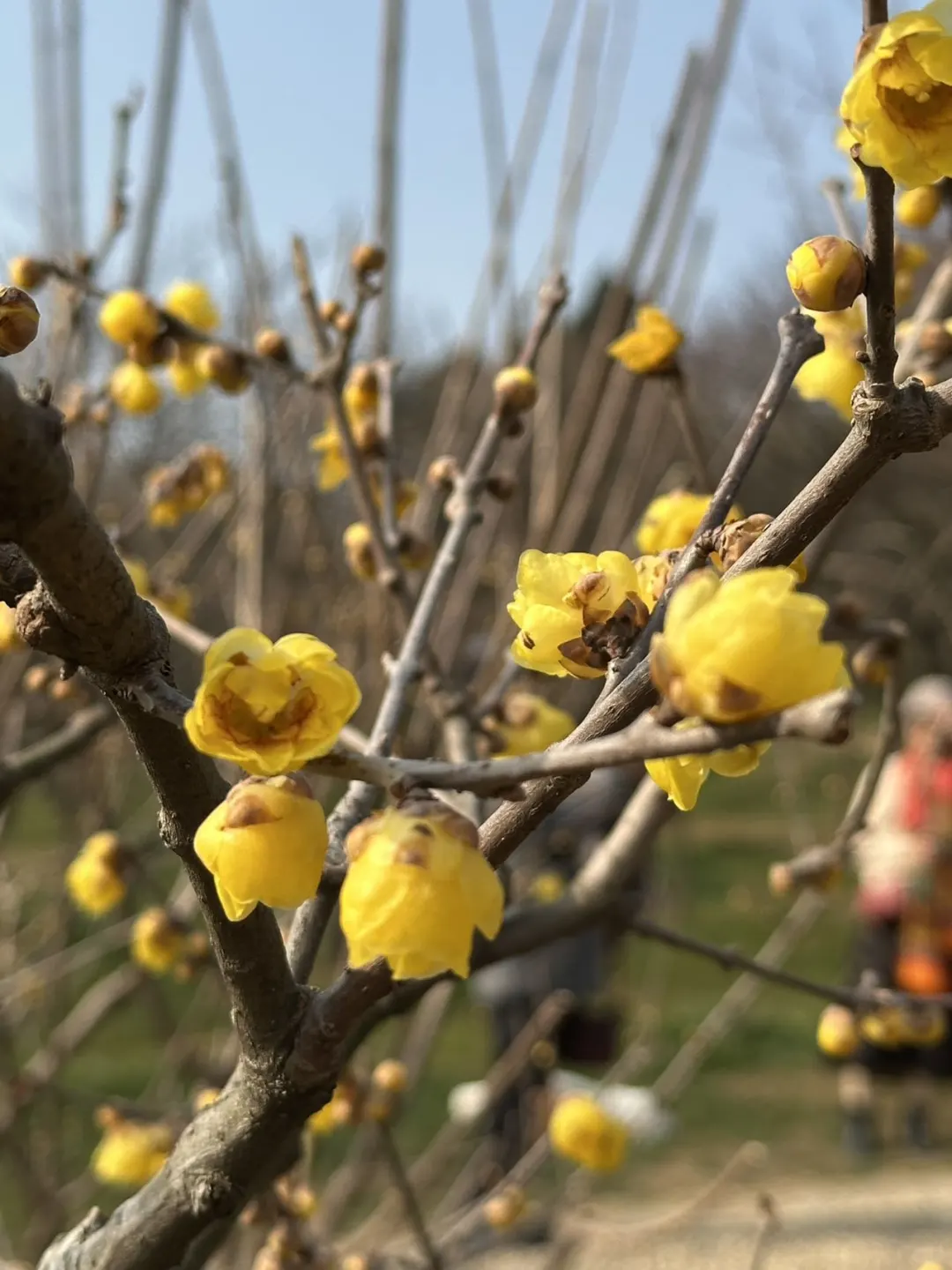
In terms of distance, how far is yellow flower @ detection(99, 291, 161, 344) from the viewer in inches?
61.0

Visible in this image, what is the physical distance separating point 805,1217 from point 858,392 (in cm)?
460

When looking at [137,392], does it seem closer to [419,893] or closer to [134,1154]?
[134,1154]

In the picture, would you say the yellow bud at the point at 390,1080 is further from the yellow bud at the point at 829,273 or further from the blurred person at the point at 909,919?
the blurred person at the point at 909,919

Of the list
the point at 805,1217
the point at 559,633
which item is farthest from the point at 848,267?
the point at 805,1217

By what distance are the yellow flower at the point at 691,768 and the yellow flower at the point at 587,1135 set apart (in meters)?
1.90

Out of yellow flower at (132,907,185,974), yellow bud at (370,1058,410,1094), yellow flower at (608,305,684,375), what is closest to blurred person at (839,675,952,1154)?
yellow bud at (370,1058,410,1094)

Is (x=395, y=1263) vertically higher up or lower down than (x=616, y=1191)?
higher up

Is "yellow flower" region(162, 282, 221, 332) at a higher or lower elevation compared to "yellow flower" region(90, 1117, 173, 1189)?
higher

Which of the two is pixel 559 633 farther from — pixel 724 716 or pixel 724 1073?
pixel 724 1073

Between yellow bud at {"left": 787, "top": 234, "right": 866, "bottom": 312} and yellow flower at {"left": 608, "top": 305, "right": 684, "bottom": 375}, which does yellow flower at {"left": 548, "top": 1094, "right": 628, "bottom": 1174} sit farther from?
yellow bud at {"left": 787, "top": 234, "right": 866, "bottom": 312}

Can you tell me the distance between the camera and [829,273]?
812 mm

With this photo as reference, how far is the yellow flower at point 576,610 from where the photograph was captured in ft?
2.72

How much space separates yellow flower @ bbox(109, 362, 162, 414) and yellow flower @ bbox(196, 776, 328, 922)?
146 cm

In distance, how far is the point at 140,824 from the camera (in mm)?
5859
